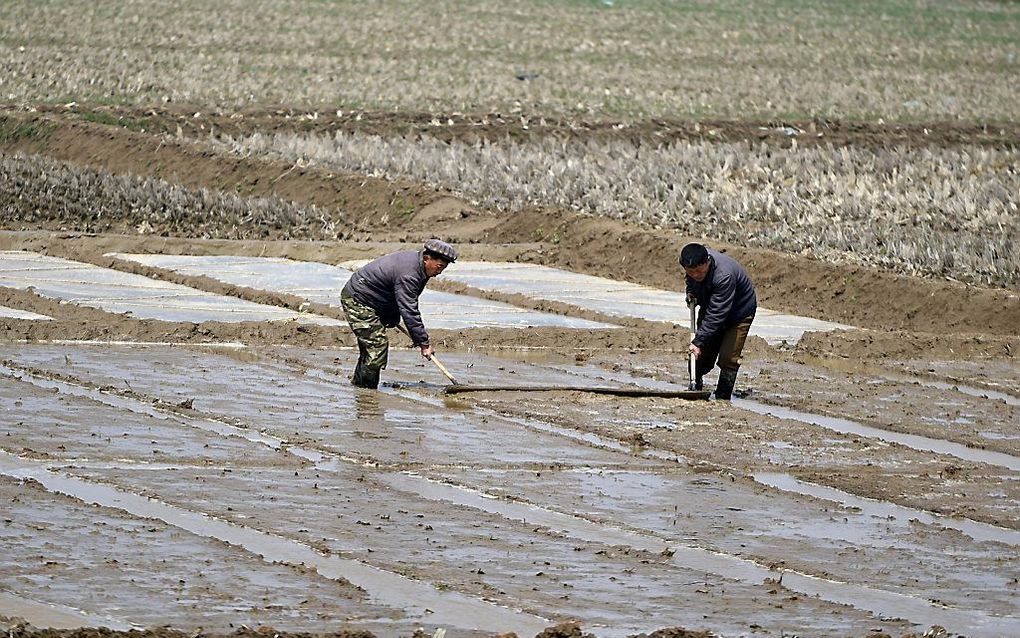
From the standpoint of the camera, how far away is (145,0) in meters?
48.8

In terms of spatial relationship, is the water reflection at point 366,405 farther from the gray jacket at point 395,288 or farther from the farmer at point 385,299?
the gray jacket at point 395,288

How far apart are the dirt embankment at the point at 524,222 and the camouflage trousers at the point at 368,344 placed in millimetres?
5557

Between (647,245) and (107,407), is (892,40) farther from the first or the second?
(107,407)

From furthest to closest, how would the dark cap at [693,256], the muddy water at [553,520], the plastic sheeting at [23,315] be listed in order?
the plastic sheeting at [23,315]
the dark cap at [693,256]
the muddy water at [553,520]

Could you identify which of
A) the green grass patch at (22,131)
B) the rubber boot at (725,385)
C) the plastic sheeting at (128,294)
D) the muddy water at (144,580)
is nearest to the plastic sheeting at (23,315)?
the plastic sheeting at (128,294)

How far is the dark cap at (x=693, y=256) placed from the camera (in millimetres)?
12297

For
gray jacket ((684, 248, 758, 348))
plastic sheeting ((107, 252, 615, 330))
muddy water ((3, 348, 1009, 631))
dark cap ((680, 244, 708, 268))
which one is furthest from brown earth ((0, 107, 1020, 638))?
dark cap ((680, 244, 708, 268))

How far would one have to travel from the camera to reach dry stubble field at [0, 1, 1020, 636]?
25.1 ft

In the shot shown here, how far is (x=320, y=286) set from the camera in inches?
681

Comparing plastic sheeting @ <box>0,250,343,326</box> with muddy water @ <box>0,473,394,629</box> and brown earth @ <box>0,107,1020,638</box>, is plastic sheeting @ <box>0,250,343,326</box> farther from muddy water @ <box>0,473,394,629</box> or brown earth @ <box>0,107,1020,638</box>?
muddy water @ <box>0,473,394,629</box>

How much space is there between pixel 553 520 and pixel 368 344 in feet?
13.5

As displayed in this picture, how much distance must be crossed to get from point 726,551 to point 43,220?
14.6 m

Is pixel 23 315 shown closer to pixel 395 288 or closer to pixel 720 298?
pixel 395 288

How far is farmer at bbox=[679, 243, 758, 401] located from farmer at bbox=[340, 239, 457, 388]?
1.79m
